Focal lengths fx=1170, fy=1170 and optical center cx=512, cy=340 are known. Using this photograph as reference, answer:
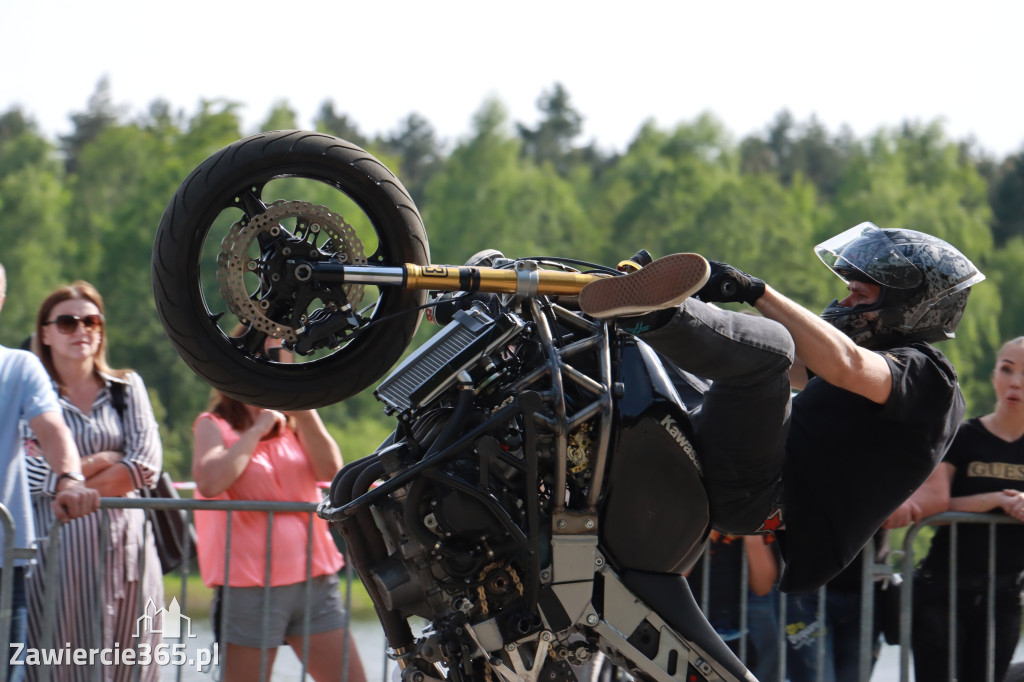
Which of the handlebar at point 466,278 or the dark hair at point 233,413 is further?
the dark hair at point 233,413

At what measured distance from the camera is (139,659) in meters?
4.45

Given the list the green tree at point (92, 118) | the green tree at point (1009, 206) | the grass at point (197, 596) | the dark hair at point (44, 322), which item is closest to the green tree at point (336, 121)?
the green tree at point (92, 118)

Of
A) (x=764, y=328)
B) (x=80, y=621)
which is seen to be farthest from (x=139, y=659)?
(x=764, y=328)

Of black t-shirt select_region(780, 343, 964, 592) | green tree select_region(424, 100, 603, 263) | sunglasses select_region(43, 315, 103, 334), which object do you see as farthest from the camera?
green tree select_region(424, 100, 603, 263)

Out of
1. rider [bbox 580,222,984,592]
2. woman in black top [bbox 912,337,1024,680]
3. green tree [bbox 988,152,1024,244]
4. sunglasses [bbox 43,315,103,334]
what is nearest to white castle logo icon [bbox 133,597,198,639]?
sunglasses [bbox 43,315,103,334]

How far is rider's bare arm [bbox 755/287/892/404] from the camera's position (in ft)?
10.4

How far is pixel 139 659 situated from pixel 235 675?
37 centimetres

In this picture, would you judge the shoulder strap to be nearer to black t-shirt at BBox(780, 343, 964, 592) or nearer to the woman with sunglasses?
the woman with sunglasses

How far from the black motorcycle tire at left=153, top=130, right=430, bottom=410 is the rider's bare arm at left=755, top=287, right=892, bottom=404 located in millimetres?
993

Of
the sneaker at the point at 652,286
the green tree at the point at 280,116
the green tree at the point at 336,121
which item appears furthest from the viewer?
the green tree at the point at 336,121

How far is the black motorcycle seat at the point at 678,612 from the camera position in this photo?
312cm

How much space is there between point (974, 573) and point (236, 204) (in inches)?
126

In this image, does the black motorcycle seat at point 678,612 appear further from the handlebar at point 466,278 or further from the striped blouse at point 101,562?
the striped blouse at point 101,562

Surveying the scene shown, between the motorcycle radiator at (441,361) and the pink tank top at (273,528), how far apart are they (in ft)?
5.18
